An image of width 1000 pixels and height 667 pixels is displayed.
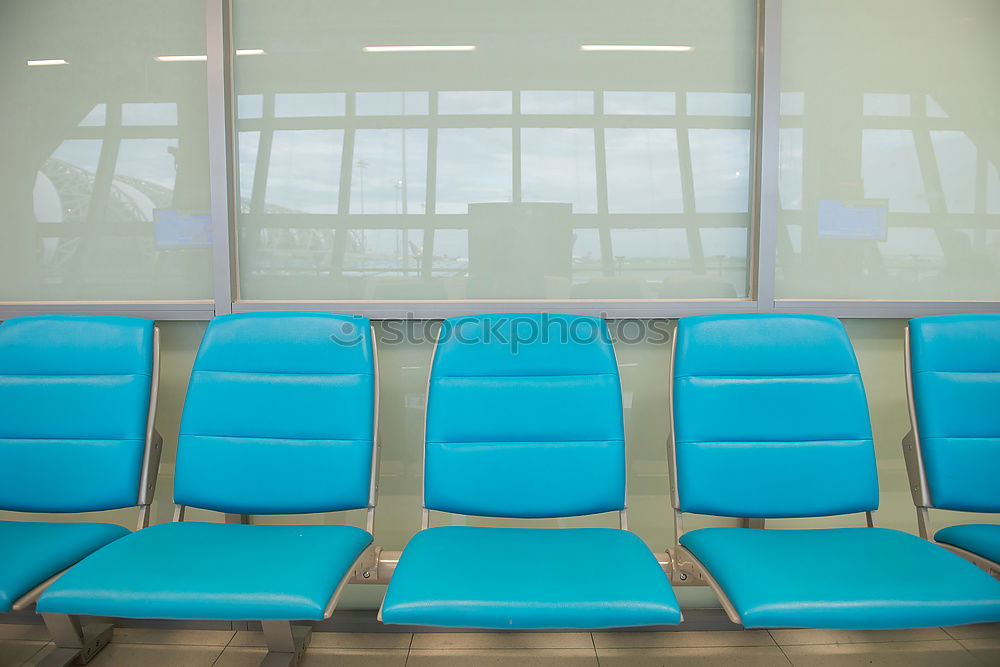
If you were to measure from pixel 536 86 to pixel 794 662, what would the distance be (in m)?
1.90

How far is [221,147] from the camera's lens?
181 cm

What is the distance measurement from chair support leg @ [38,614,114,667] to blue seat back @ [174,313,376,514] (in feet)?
1.46

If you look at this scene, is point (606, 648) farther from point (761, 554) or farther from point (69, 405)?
point (69, 405)

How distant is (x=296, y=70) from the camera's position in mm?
1844

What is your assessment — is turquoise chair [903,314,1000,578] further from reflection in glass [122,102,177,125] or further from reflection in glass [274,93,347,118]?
reflection in glass [122,102,177,125]

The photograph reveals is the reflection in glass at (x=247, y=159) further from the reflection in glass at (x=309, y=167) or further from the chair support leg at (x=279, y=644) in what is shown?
the chair support leg at (x=279, y=644)

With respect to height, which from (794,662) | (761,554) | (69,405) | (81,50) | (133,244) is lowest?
(794,662)

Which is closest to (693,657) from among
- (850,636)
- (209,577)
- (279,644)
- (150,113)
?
(850,636)

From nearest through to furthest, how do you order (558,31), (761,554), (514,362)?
(761,554) → (514,362) → (558,31)

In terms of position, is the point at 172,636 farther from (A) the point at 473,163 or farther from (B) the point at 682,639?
(A) the point at 473,163

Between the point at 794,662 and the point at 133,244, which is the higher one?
the point at 133,244

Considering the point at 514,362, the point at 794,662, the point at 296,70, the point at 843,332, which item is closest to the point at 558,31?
Answer: the point at 296,70

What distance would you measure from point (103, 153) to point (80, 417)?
0.91 meters

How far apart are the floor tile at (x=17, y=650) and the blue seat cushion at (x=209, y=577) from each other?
0.68 meters
